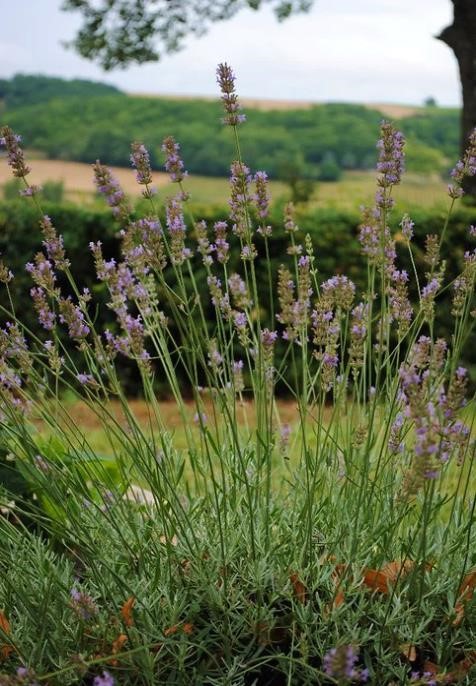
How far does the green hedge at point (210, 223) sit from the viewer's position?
823cm

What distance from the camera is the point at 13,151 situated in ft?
7.44

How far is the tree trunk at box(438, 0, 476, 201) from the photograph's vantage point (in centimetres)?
869

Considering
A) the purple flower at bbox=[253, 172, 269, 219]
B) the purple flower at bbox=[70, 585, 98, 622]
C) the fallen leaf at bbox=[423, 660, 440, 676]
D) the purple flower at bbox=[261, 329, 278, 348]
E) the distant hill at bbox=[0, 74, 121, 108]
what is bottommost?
the fallen leaf at bbox=[423, 660, 440, 676]

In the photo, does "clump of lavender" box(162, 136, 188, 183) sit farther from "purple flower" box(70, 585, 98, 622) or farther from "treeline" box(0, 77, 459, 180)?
"treeline" box(0, 77, 459, 180)

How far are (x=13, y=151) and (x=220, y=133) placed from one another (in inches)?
2218

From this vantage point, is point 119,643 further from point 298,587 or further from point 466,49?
point 466,49

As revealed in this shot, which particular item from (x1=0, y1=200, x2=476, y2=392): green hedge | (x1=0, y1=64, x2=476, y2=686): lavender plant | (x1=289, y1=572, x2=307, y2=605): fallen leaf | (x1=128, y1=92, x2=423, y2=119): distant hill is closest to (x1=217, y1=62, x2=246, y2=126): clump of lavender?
(x1=0, y1=64, x2=476, y2=686): lavender plant

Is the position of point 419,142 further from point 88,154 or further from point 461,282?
point 461,282

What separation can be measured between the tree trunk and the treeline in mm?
41629

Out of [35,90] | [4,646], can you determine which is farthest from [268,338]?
[35,90]

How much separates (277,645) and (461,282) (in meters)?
1.20

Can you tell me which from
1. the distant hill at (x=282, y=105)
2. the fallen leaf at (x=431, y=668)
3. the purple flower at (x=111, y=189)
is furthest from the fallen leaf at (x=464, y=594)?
the distant hill at (x=282, y=105)

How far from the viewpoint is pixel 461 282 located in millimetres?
2688

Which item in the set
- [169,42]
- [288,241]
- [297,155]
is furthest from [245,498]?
[297,155]
